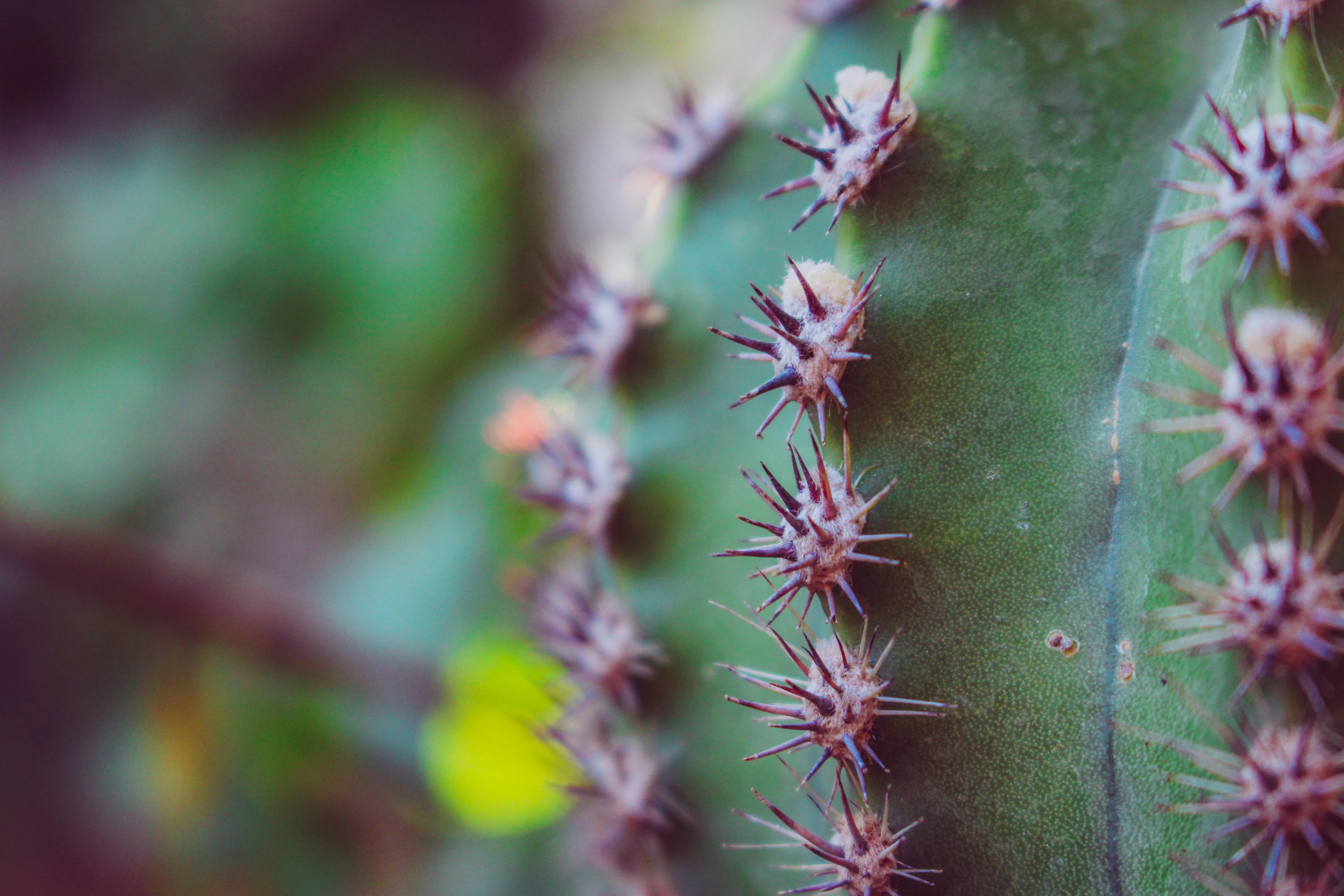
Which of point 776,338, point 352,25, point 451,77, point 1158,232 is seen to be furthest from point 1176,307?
point 352,25

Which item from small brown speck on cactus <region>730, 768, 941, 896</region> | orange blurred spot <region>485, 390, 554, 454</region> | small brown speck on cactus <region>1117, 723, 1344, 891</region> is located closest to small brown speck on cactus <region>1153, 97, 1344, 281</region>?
small brown speck on cactus <region>1117, 723, 1344, 891</region>

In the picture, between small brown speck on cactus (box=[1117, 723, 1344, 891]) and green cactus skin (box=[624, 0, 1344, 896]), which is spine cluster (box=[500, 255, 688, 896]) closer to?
green cactus skin (box=[624, 0, 1344, 896])

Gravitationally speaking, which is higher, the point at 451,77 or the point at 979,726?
the point at 451,77

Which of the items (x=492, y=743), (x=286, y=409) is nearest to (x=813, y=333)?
(x=492, y=743)

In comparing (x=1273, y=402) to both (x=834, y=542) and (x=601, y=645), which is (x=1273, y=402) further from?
(x=601, y=645)

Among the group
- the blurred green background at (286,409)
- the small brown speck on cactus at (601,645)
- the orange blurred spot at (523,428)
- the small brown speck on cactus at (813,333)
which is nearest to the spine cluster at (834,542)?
the small brown speck on cactus at (813,333)

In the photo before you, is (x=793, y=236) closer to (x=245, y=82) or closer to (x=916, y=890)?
(x=916, y=890)

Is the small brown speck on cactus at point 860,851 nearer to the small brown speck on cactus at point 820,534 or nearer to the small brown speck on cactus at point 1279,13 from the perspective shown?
the small brown speck on cactus at point 820,534
